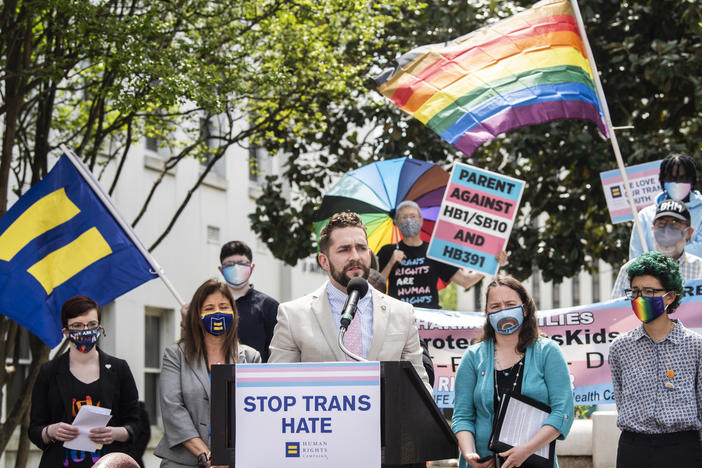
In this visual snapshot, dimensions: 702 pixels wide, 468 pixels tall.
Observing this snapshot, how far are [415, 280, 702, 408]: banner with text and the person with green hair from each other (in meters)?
2.24

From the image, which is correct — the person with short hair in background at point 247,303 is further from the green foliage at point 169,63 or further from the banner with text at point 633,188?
the banner with text at point 633,188

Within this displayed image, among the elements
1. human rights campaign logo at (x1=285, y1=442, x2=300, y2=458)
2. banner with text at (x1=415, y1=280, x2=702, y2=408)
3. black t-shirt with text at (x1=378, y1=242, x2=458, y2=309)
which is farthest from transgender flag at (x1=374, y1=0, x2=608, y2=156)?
human rights campaign logo at (x1=285, y1=442, x2=300, y2=458)

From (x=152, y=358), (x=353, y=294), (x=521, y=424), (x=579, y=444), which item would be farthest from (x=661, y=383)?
(x=152, y=358)

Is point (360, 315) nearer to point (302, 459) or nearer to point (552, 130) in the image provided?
point (302, 459)

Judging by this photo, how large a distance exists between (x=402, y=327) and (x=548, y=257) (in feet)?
40.5

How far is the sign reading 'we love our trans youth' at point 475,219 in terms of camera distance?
1049 centimetres

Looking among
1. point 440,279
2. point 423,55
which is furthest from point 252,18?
point 440,279

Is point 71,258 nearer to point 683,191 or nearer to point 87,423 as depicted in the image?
point 87,423

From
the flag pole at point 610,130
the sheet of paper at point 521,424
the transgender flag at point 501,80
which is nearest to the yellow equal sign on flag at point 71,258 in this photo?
the transgender flag at point 501,80

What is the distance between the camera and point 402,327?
595 cm

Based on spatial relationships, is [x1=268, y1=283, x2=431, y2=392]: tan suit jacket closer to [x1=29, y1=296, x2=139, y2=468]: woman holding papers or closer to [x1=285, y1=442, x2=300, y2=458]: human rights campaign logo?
[x1=285, y1=442, x2=300, y2=458]: human rights campaign logo

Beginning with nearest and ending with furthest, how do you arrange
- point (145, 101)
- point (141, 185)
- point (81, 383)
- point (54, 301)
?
point (81, 383) < point (54, 301) < point (145, 101) < point (141, 185)

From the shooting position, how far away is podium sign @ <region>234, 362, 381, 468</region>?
4.90m

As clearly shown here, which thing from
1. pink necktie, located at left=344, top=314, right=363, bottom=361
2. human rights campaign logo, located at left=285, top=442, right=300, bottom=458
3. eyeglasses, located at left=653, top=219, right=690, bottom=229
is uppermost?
eyeglasses, located at left=653, top=219, right=690, bottom=229
